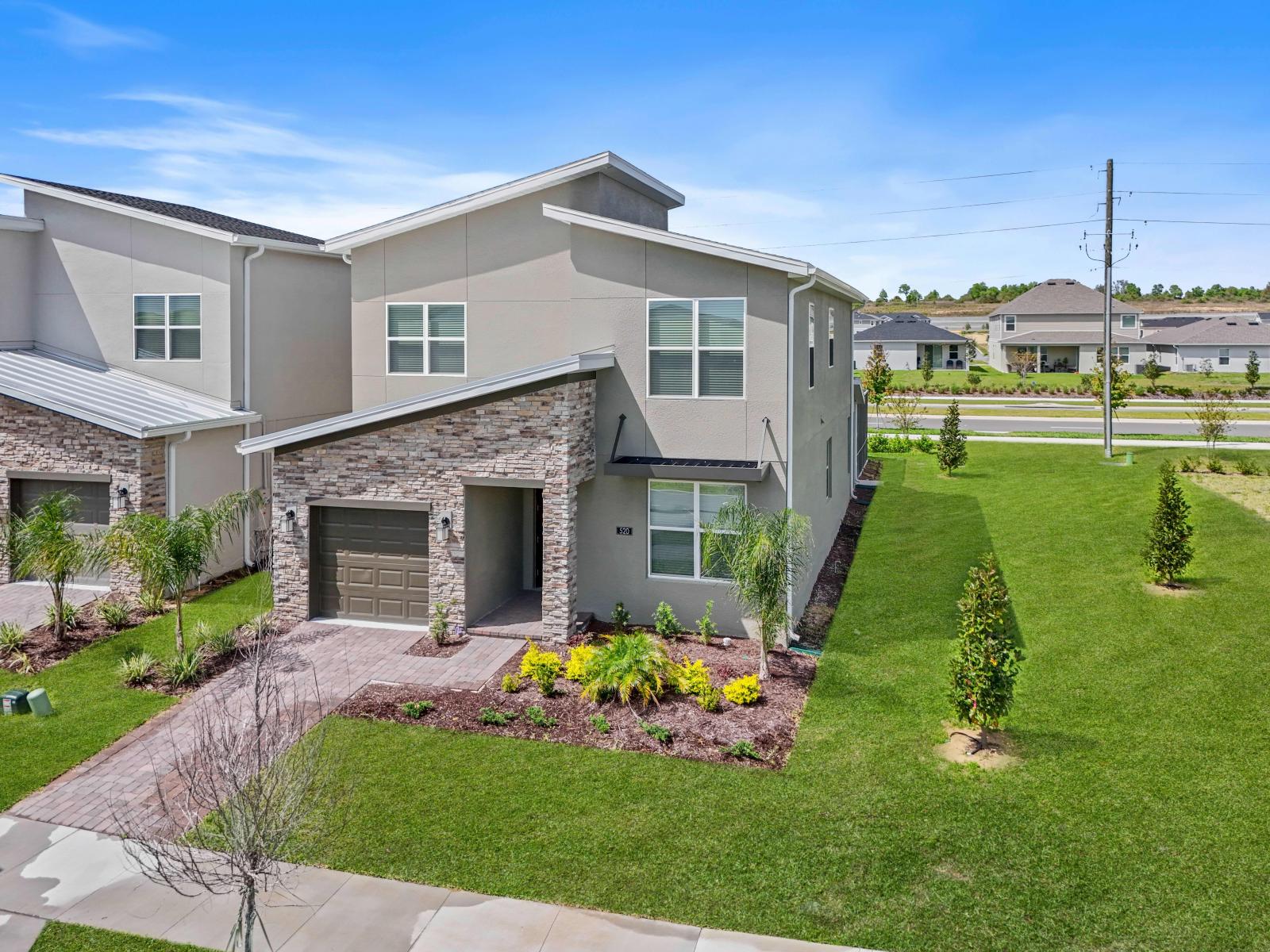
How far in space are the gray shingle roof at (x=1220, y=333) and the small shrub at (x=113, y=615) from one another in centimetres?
7603

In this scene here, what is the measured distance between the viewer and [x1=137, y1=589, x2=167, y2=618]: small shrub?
1556cm

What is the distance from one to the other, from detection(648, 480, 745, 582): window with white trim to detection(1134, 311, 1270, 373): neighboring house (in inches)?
2713

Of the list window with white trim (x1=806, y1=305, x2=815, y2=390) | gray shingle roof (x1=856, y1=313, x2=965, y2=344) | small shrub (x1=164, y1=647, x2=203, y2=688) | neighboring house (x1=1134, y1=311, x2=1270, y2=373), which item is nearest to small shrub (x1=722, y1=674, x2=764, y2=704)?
window with white trim (x1=806, y1=305, x2=815, y2=390)

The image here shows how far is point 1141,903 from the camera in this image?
7.91 m

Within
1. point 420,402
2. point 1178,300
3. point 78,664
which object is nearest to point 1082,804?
point 420,402

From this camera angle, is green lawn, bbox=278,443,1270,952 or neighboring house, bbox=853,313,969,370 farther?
neighboring house, bbox=853,313,969,370

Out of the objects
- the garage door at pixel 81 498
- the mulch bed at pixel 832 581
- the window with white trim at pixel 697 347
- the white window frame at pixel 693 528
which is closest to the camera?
the window with white trim at pixel 697 347

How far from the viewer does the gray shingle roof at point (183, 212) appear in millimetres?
20031

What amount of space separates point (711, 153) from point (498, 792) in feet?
93.2

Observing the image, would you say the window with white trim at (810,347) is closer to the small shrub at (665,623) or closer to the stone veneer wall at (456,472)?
the stone veneer wall at (456,472)

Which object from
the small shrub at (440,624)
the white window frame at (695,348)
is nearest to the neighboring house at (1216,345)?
the white window frame at (695,348)

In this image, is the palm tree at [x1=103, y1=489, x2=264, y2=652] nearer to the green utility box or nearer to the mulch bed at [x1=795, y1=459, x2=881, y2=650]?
the green utility box

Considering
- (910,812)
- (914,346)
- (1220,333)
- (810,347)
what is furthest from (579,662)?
(1220,333)

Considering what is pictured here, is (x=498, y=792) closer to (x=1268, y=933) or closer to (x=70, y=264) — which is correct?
(x=1268, y=933)
